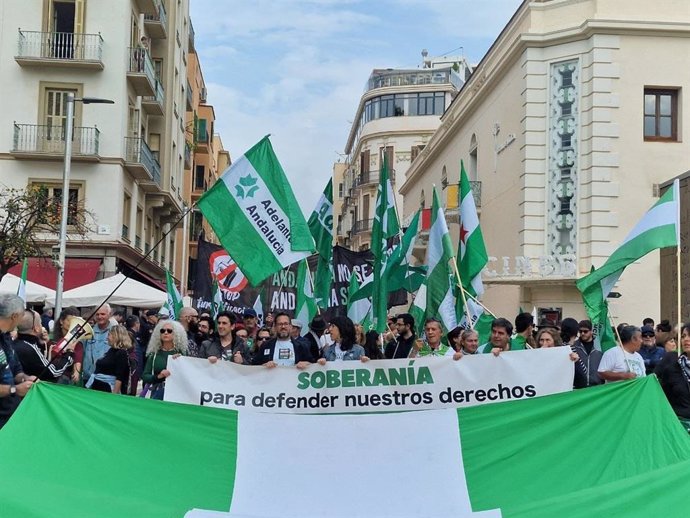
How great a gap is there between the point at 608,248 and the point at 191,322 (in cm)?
1704

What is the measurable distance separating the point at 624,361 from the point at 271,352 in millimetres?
3251

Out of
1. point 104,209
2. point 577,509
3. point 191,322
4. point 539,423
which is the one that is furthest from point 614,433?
point 104,209

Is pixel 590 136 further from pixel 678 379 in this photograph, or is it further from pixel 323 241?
pixel 678 379

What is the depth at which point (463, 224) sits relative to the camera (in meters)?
11.4

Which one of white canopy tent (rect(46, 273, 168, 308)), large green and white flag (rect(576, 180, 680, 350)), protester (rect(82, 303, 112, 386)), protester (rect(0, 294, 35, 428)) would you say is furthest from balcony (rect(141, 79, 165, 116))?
protester (rect(0, 294, 35, 428))

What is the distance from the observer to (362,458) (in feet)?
17.7

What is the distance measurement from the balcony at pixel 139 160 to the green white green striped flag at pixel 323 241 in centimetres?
2168

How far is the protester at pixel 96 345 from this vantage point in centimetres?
1077

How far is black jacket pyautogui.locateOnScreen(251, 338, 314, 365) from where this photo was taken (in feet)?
29.0

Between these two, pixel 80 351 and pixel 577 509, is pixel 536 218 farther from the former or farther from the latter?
pixel 577 509

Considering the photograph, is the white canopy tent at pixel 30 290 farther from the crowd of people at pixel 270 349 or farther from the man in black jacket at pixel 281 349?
the man in black jacket at pixel 281 349

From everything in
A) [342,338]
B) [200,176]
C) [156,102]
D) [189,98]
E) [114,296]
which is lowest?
[342,338]

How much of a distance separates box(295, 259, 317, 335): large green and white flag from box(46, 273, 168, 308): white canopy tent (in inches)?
260

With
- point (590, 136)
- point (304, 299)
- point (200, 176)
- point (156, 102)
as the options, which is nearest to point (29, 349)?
point (304, 299)
